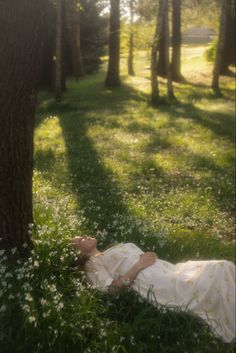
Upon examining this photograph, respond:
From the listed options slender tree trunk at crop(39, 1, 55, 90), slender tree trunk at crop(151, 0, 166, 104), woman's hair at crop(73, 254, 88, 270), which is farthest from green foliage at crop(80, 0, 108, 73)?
woman's hair at crop(73, 254, 88, 270)

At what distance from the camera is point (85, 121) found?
63.1 ft

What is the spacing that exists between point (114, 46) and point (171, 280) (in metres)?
25.4

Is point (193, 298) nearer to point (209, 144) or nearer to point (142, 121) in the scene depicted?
point (209, 144)

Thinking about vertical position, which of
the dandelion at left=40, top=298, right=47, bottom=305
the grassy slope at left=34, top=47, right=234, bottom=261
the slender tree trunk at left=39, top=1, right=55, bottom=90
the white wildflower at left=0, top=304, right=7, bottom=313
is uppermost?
the slender tree trunk at left=39, top=1, right=55, bottom=90

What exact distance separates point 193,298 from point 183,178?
6.55m

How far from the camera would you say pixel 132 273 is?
592 cm

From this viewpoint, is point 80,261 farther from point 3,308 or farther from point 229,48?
point 229,48

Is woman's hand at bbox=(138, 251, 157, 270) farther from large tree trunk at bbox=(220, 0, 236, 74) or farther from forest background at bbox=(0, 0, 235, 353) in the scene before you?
large tree trunk at bbox=(220, 0, 236, 74)

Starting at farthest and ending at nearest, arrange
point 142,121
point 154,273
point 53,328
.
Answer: point 142,121 < point 154,273 < point 53,328

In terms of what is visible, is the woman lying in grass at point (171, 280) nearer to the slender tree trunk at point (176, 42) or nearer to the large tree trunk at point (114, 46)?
the large tree trunk at point (114, 46)

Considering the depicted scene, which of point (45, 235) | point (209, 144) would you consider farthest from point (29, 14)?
point (209, 144)

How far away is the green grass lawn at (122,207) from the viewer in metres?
4.92

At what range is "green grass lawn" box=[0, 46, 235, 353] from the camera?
4918 mm

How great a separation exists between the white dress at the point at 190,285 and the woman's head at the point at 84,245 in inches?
6.7
